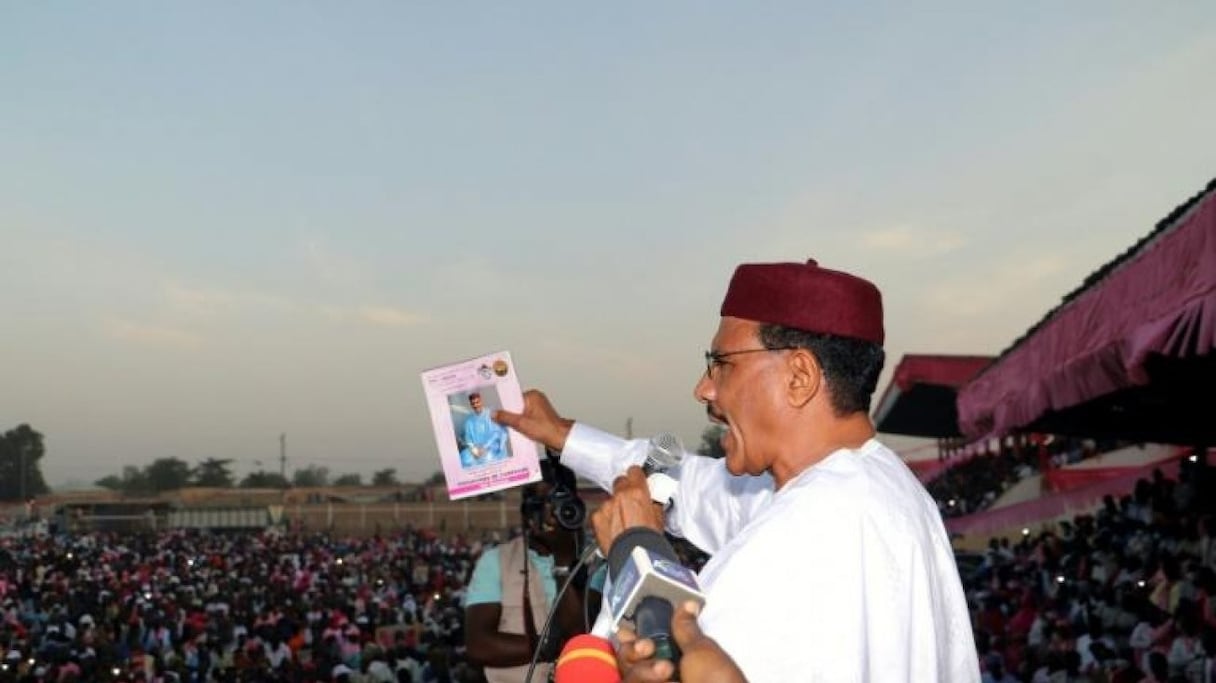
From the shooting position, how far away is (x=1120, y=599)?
10.7m

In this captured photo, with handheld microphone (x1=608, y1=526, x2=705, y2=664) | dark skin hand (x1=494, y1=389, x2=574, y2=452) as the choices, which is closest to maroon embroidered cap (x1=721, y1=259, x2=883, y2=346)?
handheld microphone (x1=608, y1=526, x2=705, y2=664)

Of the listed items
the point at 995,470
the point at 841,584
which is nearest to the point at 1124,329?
the point at 841,584

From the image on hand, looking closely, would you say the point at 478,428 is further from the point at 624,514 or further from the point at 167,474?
the point at 167,474

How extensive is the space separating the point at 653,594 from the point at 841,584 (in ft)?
0.99

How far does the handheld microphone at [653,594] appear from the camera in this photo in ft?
5.48

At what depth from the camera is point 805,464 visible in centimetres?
199

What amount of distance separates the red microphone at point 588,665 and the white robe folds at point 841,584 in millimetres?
165

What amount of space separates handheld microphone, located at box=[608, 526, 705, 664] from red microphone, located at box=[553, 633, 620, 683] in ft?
0.18

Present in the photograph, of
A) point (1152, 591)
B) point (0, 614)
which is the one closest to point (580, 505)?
point (1152, 591)

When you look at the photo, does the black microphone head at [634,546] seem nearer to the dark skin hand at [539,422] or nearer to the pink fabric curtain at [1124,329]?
the dark skin hand at [539,422]

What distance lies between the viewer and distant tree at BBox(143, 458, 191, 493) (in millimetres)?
109875

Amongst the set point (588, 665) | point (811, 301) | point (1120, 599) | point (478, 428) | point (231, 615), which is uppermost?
point (811, 301)

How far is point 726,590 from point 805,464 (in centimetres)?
35

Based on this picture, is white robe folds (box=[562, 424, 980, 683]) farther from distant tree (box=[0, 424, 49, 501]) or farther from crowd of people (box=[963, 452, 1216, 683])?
distant tree (box=[0, 424, 49, 501])
